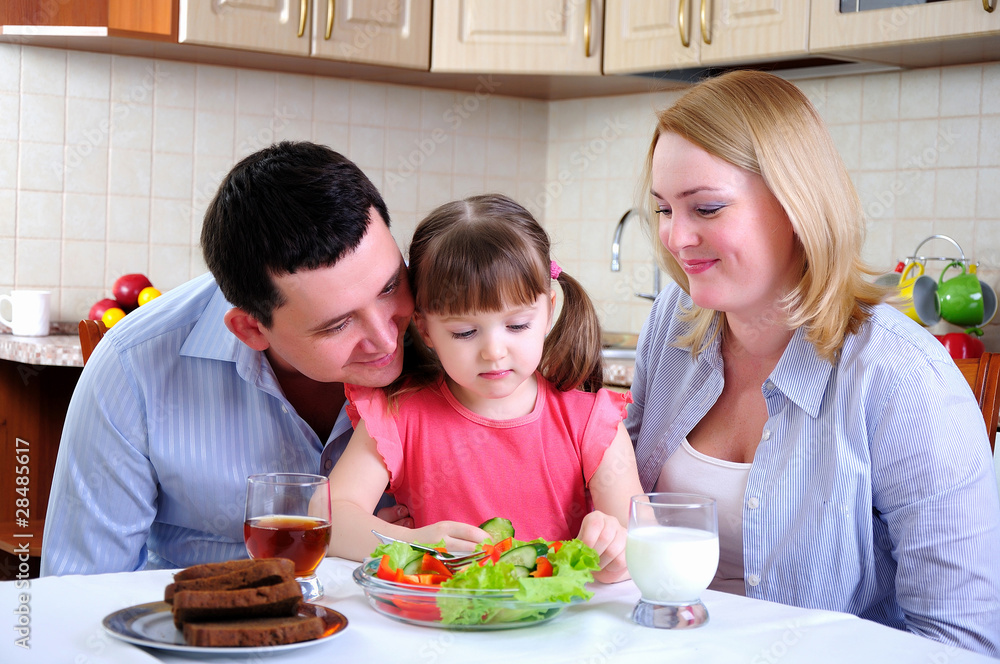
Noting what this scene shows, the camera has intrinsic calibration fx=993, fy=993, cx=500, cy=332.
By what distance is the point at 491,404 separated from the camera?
1473 mm

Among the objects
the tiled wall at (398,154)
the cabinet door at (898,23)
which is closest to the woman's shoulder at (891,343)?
the cabinet door at (898,23)

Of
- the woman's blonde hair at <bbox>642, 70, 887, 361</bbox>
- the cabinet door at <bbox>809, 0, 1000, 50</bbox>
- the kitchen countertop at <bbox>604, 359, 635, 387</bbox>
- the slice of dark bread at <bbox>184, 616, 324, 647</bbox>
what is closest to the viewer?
the slice of dark bread at <bbox>184, 616, 324, 647</bbox>

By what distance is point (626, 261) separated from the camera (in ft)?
11.5

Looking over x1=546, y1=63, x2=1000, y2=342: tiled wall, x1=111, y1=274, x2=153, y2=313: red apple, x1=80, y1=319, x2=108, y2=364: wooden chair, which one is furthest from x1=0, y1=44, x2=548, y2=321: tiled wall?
x1=80, y1=319, x2=108, y2=364: wooden chair

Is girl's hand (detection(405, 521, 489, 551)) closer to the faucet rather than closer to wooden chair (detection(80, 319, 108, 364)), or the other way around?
wooden chair (detection(80, 319, 108, 364))

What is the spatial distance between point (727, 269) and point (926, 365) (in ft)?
0.96

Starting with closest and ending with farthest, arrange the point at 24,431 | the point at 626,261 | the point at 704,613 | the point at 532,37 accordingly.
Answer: the point at 704,613 → the point at 24,431 → the point at 532,37 → the point at 626,261

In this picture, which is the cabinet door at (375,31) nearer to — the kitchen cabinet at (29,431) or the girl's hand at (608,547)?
the kitchen cabinet at (29,431)

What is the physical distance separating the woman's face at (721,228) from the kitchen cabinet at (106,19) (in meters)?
1.90

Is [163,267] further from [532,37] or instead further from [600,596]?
[600,596]

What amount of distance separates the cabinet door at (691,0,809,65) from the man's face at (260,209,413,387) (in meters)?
1.66

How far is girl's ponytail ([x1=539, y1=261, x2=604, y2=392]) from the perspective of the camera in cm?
149

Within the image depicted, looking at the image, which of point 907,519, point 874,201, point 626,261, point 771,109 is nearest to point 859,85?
point 874,201

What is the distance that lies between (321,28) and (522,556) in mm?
2375
